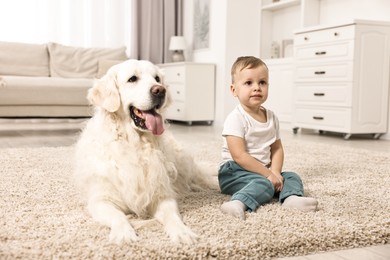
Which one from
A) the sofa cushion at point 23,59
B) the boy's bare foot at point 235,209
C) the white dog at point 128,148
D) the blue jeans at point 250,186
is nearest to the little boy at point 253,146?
the blue jeans at point 250,186

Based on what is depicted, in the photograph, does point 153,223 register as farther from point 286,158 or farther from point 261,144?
point 286,158

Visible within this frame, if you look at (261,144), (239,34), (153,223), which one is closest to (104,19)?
(239,34)

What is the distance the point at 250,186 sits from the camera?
1.68m

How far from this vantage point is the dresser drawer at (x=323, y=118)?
4.31 metres

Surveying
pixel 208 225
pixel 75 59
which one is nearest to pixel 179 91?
pixel 75 59

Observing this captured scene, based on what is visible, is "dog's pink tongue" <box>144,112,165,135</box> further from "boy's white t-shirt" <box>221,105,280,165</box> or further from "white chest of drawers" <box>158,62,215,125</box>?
"white chest of drawers" <box>158,62,215,125</box>

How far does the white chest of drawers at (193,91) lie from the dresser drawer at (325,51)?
1577 millimetres

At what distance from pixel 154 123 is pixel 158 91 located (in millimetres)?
111

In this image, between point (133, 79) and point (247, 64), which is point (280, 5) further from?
point (133, 79)

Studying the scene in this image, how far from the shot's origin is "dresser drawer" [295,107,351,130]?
14.1ft

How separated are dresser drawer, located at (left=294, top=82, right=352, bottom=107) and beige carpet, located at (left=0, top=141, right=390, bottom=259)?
2.06m

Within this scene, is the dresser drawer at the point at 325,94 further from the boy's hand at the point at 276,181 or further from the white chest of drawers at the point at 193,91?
the boy's hand at the point at 276,181

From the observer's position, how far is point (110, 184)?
5.05ft

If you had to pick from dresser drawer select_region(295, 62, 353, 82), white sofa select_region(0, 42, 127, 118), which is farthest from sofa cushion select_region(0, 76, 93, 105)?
dresser drawer select_region(295, 62, 353, 82)
